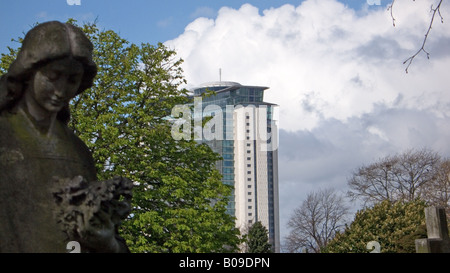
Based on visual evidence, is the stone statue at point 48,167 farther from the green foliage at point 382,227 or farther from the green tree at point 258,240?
the green tree at point 258,240

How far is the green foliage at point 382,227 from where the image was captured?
33.0 metres

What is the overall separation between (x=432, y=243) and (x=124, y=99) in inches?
735

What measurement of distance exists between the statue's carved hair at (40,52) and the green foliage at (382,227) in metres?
27.4

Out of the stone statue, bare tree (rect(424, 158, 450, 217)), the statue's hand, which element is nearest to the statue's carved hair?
the stone statue

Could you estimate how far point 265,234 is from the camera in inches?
3361

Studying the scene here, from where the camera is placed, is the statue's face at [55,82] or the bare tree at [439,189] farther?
the bare tree at [439,189]

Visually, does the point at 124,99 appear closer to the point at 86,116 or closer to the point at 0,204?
the point at 86,116

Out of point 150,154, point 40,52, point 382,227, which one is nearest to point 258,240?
point 382,227

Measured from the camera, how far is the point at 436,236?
51.1 ft

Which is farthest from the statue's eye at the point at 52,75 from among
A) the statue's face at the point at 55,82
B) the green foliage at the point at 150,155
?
the green foliage at the point at 150,155

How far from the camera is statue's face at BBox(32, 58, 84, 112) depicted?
19.7 ft

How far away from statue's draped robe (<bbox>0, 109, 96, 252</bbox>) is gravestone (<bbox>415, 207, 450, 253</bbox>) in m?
10.7
